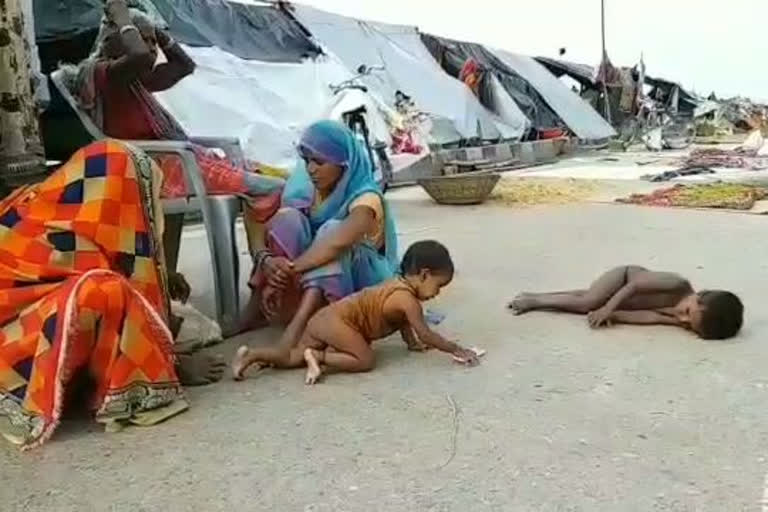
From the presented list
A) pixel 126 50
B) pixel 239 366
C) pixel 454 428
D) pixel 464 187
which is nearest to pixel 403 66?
pixel 464 187

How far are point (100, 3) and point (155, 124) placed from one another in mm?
2731

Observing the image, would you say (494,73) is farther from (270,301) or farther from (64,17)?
(270,301)

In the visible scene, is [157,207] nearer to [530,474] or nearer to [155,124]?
[530,474]

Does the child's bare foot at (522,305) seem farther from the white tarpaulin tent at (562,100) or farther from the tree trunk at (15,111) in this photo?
the white tarpaulin tent at (562,100)

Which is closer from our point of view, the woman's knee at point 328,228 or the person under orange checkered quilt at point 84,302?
the person under orange checkered quilt at point 84,302

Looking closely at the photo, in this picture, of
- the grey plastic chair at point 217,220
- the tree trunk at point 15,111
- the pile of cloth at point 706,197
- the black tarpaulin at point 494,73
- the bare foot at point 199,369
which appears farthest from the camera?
the black tarpaulin at point 494,73

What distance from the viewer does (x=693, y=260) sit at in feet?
15.4

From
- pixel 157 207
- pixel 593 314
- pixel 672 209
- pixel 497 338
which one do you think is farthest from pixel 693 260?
pixel 157 207

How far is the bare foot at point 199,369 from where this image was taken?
2.63 metres

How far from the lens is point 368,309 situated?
9.25 ft

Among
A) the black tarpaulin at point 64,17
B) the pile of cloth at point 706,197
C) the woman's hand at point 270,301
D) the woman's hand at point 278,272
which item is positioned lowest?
the pile of cloth at point 706,197

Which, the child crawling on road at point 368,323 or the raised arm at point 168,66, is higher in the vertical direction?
the raised arm at point 168,66

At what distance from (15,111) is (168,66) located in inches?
51.2

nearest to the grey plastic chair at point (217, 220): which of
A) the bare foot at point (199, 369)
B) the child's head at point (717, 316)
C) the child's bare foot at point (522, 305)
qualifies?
the bare foot at point (199, 369)
